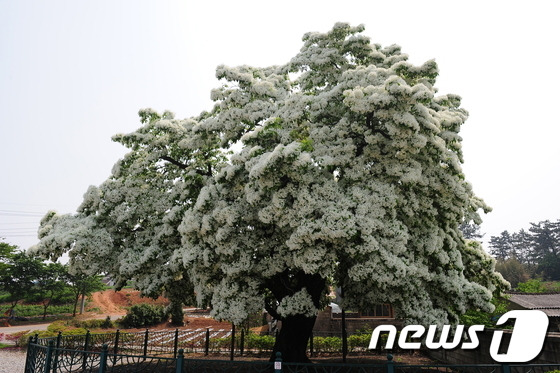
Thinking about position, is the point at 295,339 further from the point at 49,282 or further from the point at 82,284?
the point at 49,282

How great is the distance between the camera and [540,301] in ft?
91.1

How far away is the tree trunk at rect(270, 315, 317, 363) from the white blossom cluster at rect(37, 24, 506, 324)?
96cm

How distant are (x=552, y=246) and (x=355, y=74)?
97.0 m

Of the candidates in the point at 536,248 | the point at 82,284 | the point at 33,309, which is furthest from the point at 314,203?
the point at 536,248

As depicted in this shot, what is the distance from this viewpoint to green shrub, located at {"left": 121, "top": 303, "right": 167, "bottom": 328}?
4297 centimetres

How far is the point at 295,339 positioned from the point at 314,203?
627 centimetres

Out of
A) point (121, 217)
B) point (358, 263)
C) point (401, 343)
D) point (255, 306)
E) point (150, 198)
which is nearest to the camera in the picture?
point (401, 343)

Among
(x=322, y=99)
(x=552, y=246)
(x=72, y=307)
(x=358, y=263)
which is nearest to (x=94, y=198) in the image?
(x=322, y=99)

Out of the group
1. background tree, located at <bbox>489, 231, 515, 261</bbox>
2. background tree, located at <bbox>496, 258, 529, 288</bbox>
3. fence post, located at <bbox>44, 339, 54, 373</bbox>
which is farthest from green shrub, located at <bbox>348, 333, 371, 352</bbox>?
background tree, located at <bbox>489, 231, 515, 261</bbox>

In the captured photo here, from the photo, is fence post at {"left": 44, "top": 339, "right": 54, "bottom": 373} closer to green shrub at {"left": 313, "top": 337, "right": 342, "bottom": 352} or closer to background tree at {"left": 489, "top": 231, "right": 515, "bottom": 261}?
green shrub at {"left": 313, "top": 337, "right": 342, "bottom": 352}

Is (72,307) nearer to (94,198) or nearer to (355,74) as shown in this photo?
(94,198)

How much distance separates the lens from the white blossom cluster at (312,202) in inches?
447

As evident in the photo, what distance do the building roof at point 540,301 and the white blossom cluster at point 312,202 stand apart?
41.4 ft

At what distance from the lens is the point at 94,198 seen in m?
16.4
